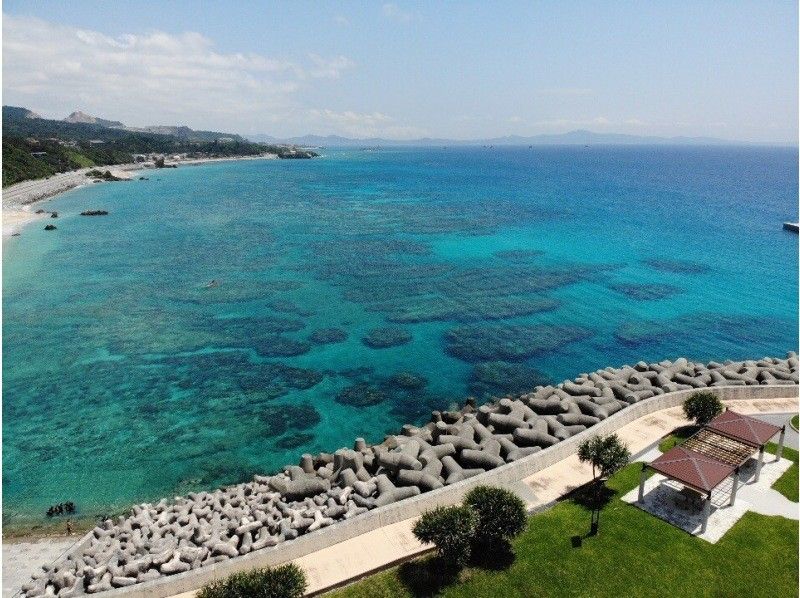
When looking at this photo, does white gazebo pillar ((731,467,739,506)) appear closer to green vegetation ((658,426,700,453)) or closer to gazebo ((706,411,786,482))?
gazebo ((706,411,786,482))

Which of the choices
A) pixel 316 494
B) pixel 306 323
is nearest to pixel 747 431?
pixel 316 494

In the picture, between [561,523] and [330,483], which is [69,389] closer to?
Result: [330,483]

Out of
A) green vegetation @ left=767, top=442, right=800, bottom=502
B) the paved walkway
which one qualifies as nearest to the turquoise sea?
the paved walkway

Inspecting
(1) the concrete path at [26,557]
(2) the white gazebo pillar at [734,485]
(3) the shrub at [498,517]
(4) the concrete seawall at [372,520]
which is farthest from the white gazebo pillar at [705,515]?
(1) the concrete path at [26,557]

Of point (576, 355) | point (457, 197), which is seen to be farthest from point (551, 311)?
point (457, 197)

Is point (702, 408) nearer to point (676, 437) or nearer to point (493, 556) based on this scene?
point (676, 437)
